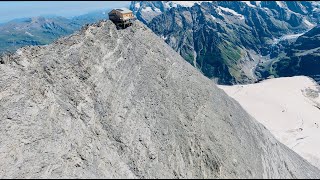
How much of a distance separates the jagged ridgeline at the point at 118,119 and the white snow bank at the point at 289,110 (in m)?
40.8

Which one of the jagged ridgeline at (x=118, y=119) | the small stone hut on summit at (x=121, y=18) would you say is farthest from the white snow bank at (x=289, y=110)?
the small stone hut on summit at (x=121, y=18)

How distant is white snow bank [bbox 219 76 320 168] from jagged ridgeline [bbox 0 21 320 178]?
40.8 meters

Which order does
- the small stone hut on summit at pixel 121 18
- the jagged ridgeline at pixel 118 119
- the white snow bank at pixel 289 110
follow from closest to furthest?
the jagged ridgeline at pixel 118 119
the small stone hut on summit at pixel 121 18
the white snow bank at pixel 289 110

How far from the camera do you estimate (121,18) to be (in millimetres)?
71625

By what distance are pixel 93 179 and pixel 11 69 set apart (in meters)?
24.3

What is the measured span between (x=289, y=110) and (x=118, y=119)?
338 feet

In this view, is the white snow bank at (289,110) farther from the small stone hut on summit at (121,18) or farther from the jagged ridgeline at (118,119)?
the small stone hut on summit at (121,18)

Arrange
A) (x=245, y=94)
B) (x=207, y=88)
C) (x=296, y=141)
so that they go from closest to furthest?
(x=207, y=88), (x=296, y=141), (x=245, y=94)

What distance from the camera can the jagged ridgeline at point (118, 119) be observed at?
53938mm

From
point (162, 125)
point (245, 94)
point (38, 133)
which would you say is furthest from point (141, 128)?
point (245, 94)

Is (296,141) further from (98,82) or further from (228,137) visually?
(98,82)

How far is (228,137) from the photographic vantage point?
204 ft

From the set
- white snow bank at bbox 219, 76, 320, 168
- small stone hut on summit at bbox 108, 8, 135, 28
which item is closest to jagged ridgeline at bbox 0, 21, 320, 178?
small stone hut on summit at bbox 108, 8, 135, 28

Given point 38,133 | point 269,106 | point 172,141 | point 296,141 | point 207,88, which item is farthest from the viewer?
point 269,106
